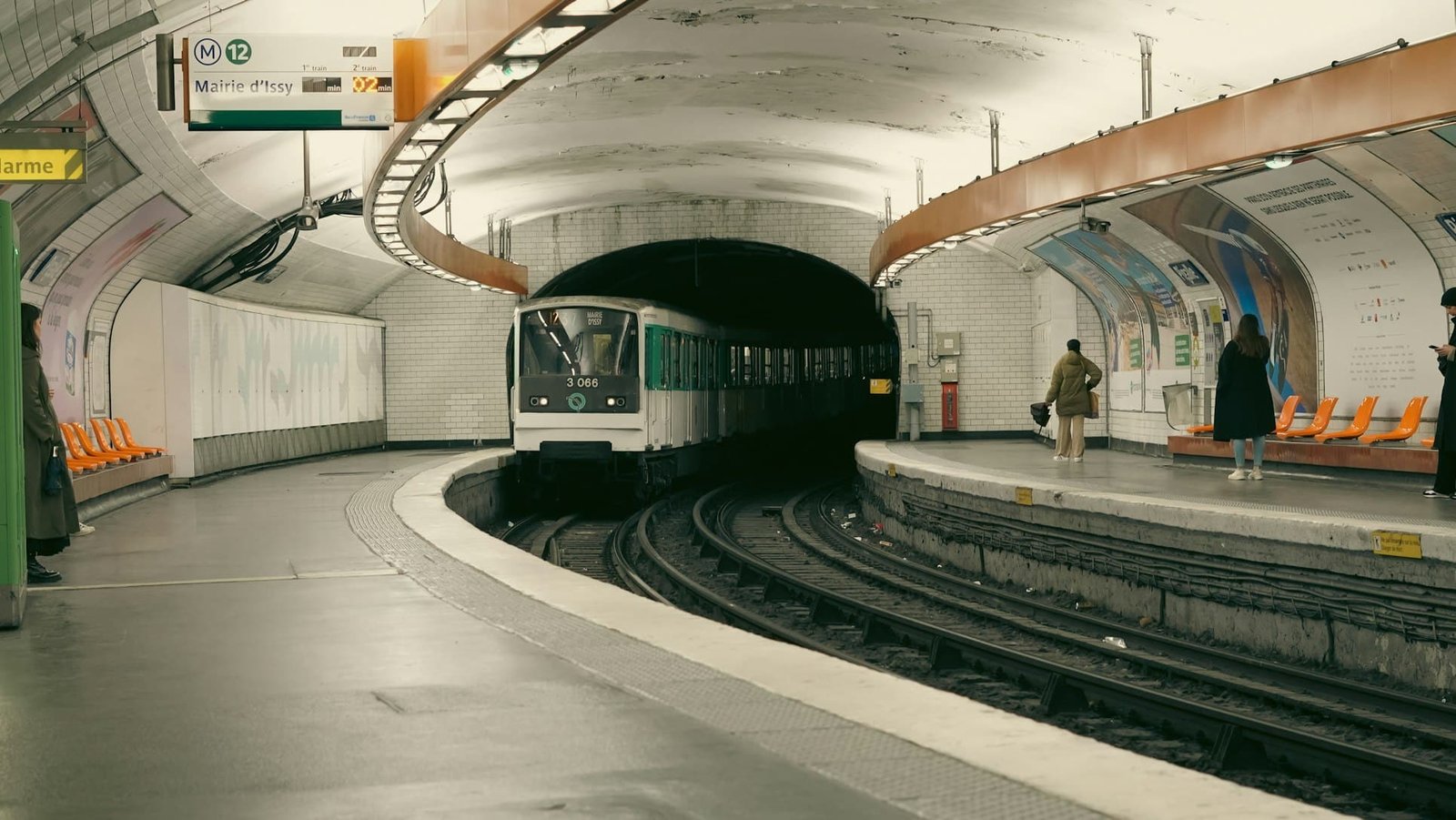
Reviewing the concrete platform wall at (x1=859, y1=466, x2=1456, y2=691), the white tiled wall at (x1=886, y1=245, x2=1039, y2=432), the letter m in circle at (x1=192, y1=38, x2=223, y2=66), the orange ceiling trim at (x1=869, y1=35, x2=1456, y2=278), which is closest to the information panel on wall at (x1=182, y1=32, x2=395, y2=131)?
the letter m in circle at (x1=192, y1=38, x2=223, y2=66)

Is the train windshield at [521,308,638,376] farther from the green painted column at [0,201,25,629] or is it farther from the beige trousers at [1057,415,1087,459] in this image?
the green painted column at [0,201,25,629]

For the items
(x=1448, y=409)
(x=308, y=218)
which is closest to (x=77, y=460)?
(x=308, y=218)

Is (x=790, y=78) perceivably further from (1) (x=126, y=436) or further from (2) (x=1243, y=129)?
(1) (x=126, y=436)

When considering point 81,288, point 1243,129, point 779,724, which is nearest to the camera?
point 779,724

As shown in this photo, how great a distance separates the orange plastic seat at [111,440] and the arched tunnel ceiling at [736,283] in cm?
1045

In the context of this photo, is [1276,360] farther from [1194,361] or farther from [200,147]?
[200,147]

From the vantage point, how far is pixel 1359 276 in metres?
13.4

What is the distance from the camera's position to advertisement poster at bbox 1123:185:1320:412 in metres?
14.5

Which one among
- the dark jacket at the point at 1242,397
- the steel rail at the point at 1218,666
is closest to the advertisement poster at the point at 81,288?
the steel rail at the point at 1218,666

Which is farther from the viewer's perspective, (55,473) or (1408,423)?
(1408,423)

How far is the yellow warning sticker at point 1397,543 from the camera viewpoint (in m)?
8.13

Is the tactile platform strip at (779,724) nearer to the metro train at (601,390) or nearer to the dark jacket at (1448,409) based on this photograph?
the dark jacket at (1448,409)

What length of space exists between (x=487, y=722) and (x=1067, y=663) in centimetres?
554

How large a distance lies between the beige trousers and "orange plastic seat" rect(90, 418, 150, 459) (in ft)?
34.6
